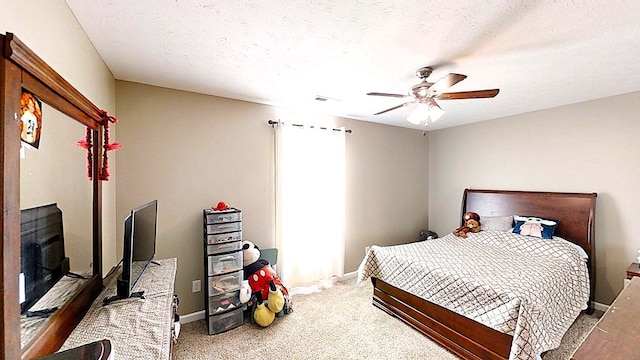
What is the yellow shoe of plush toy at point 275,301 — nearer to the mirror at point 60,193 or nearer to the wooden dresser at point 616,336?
the mirror at point 60,193

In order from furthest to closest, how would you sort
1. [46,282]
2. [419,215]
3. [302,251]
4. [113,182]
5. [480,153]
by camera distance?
[419,215], [480,153], [302,251], [113,182], [46,282]

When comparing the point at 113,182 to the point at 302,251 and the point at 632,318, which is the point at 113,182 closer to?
the point at 302,251

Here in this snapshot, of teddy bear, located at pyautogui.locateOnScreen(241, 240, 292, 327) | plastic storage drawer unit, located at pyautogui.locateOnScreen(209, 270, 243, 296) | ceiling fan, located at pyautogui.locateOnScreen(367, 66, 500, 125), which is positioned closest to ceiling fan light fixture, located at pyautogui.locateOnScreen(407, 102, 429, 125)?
ceiling fan, located at pyautogui.locateOnScreen(367, 66, 500, 125)

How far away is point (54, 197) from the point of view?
1.17 meters

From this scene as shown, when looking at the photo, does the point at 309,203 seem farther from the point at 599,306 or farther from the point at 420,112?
the point at 599,306

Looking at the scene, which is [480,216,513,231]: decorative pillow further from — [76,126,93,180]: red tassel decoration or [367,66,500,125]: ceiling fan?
[76,126,93,180]: red tassel decoration

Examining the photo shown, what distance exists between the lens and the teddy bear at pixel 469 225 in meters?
3.70

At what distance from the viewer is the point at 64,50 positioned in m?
1.36

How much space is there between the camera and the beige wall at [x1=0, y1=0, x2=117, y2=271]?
975 millimetres

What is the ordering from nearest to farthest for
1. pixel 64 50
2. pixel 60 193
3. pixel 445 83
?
pixel 60 193 → pixel 64 50 → pixel 445 83

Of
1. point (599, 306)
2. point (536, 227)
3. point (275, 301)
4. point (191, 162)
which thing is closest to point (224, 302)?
point (275, 301)

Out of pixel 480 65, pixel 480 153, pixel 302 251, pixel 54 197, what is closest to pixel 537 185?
pixel 480 153

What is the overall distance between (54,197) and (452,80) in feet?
7.53

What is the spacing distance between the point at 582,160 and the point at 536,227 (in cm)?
95
